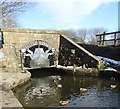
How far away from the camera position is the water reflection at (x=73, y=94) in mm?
8719

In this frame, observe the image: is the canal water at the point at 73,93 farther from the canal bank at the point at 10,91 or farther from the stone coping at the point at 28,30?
the stone coping at the point at 28,30

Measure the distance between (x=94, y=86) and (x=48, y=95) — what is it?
2.62 m

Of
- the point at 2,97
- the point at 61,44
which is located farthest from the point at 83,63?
the point at 2,97

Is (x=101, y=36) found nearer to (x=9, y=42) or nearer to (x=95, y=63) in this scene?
(x=95, y=63)

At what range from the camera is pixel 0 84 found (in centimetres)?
963

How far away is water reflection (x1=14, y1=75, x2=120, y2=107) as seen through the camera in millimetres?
8719

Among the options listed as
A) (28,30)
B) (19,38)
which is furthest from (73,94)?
(28,30)

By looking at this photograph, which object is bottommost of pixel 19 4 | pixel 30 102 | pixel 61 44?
pixel 30 102

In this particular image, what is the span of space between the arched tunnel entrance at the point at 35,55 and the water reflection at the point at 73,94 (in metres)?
4.43

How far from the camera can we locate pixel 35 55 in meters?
17.3

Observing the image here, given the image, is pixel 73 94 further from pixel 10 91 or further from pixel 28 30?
pixel 28 30

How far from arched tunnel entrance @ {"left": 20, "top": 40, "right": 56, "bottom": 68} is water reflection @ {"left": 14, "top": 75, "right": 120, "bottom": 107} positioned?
4430 mm

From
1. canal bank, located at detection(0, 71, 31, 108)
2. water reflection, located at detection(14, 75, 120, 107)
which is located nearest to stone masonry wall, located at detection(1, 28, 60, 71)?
canal bank, located at detection(0, 71, 31, 108)

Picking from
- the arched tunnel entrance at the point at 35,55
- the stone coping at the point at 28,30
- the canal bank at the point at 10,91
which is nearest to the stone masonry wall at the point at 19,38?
the stone coping at the point at 28,30
